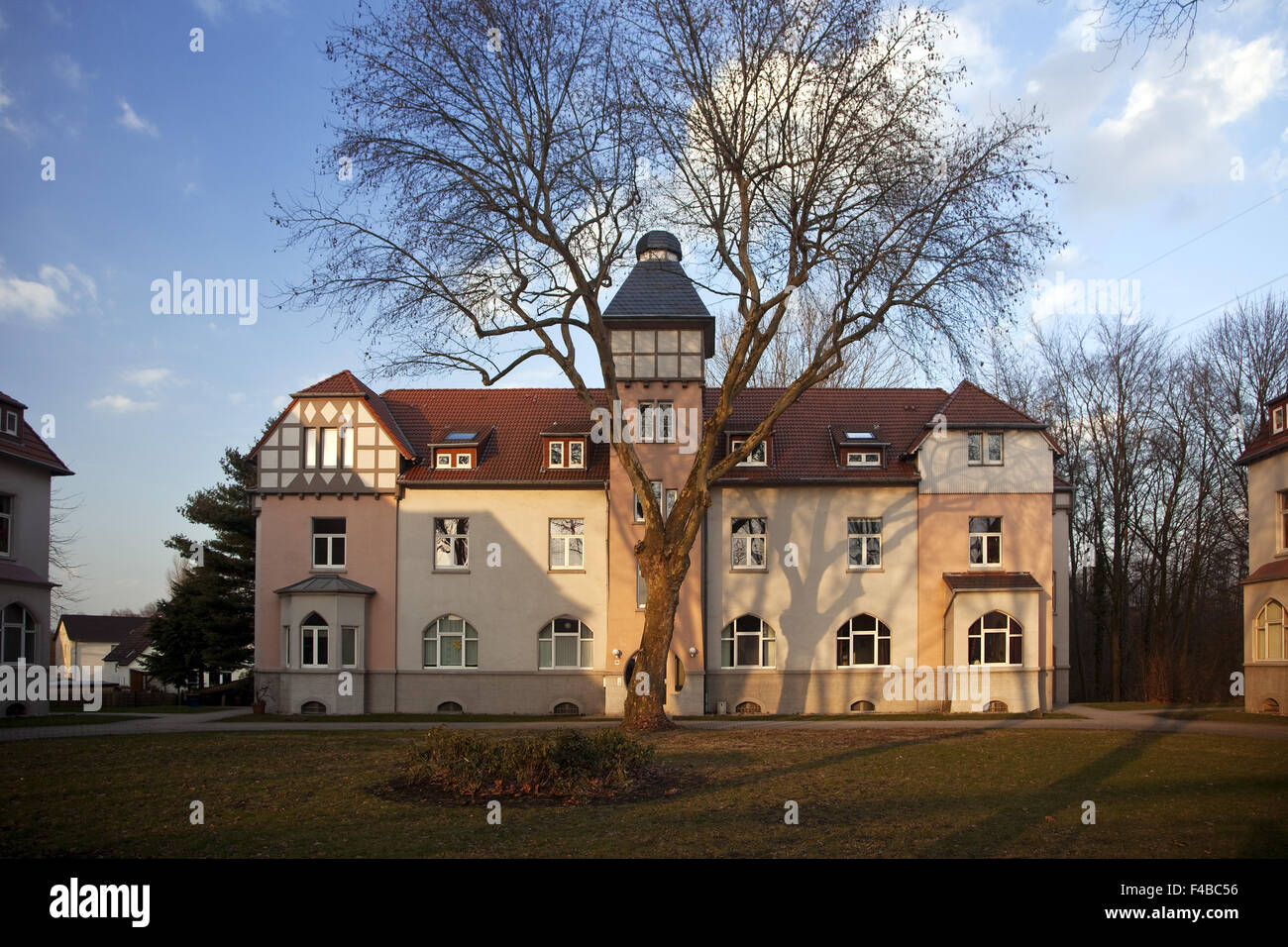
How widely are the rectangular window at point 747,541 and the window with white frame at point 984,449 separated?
6.60 metres

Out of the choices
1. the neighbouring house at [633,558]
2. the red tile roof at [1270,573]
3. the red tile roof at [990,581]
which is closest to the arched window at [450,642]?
the neighbouring house at [633,558]

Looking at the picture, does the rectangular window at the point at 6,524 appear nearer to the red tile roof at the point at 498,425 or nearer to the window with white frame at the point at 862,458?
the red tile roof at the point at 498,425

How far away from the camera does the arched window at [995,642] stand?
98.1 ft

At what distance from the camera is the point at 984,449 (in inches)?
1224

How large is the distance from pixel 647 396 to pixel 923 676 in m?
11.5

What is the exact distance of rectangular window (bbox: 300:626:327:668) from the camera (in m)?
30.4

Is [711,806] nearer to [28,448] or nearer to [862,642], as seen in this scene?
[862,642]

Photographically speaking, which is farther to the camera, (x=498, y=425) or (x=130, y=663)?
(x=130, y=663)

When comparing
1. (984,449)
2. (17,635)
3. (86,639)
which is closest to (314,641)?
(17,635)

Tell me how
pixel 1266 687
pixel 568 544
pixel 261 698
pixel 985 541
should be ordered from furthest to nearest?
pixel 568 544 → pixel 985 541 → pixel 261 698 → pixel 1266 687

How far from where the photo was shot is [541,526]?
31156 mm

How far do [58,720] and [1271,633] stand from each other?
1227 inches
